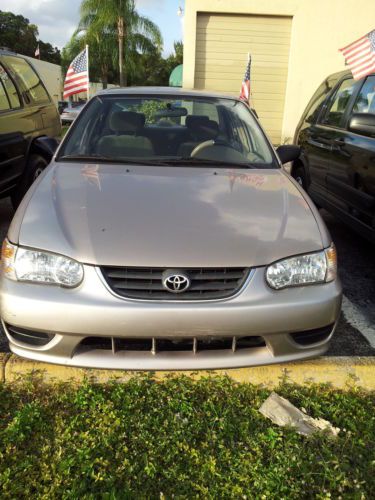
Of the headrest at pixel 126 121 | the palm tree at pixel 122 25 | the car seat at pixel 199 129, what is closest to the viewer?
the car seat at pixel 199 129

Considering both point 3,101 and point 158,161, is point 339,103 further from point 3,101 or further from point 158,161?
point 3,101

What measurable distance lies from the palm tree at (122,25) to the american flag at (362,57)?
1865 centimetres

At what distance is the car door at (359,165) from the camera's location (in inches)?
141

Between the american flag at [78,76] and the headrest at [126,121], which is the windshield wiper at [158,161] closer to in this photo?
the headrest at [126,121]

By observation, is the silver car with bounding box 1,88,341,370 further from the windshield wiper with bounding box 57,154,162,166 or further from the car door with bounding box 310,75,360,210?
the car door with bounding box 310,75,360,210

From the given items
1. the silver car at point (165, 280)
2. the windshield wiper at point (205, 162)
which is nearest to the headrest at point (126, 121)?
the windshield wiper at point (205, 162)

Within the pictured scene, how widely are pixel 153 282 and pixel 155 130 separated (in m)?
1.79

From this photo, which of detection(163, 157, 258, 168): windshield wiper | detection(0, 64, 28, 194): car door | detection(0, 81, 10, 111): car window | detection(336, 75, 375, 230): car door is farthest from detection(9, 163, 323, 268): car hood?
detection(0, 81, 10, 111): car window

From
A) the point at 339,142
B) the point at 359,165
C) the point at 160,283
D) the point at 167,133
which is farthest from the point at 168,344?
the point at 339,142

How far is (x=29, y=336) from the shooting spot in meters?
2.11

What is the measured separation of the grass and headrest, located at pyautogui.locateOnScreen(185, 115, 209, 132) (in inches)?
78.9

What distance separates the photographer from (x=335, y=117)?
4.71m

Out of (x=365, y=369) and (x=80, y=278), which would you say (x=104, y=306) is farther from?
(x=365, y=369)

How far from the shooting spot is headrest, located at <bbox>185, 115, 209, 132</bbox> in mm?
3547
